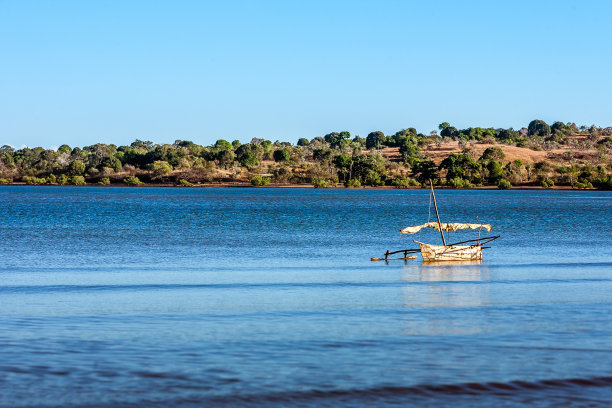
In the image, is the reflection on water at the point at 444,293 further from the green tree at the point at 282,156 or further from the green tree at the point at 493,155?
the green tree at the point at 282,156

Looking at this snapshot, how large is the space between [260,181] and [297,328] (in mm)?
148419

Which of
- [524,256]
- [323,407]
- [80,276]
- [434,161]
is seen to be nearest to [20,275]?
[80,276]

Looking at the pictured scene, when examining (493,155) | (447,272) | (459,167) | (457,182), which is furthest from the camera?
(493,155)

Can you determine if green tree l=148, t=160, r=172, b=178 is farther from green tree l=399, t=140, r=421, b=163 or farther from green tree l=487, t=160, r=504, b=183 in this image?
green tree l=487, t=160, r=504, b=183

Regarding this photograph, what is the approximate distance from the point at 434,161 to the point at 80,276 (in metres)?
148

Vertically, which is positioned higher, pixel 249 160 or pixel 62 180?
pixel 249 160

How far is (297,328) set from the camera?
1798 centimetres

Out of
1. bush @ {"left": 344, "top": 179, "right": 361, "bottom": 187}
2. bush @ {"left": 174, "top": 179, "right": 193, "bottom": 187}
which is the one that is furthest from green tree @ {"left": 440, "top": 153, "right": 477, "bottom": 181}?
bush @ {"left": 174, "top": 179, "right": 193, "bottom": 187}

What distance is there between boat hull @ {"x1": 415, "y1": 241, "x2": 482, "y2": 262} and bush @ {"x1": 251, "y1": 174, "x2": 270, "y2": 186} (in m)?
132

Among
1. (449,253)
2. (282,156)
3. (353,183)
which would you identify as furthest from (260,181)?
(449,253)

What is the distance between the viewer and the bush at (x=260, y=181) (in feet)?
544

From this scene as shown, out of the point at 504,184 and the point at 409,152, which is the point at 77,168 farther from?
the point at 504,184

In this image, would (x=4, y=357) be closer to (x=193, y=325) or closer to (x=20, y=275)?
(x=193, y=325)

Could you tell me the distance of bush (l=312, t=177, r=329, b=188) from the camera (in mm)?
164125
